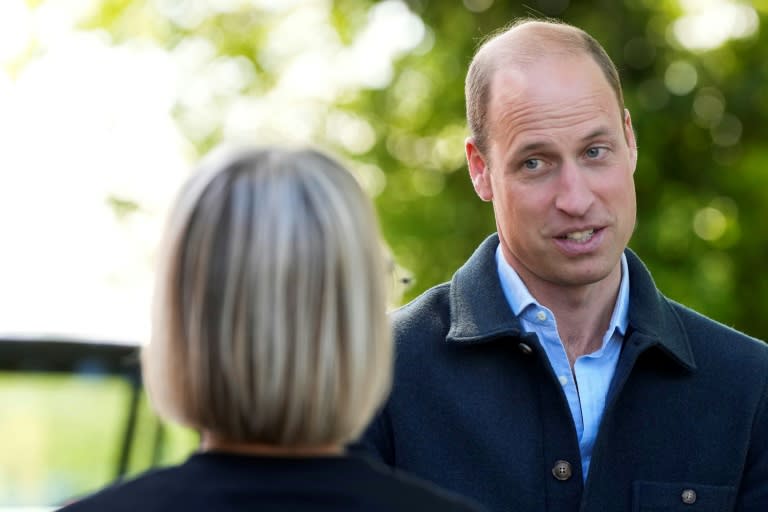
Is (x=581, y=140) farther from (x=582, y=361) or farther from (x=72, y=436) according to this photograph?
(x=72, y=436)

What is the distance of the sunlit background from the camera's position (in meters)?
10.9

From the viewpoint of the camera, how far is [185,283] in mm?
1998

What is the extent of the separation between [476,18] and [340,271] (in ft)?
32.2

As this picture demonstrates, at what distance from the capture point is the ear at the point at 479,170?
3.52 meters

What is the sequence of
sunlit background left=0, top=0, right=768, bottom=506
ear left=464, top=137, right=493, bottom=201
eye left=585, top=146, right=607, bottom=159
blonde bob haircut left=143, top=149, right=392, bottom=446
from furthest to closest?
sunlit background left=0, top=0, right=768, bottom=506, ear left=464, top=137, right=493, bottom=201, eye left=585, top=146, right=607, bottom=159, blonde bob haircut left=143, top=149, right=392, bottom=446

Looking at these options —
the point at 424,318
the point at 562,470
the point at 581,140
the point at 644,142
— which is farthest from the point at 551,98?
the point at 644,142

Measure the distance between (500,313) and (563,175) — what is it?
342 mm

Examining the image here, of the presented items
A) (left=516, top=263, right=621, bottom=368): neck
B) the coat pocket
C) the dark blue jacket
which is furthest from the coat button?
(left=516, top=263, right=621, bottom=368): neck

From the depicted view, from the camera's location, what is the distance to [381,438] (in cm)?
323

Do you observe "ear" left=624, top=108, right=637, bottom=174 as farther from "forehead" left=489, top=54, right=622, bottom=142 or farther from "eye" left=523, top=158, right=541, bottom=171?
"eye" left=523, top=158, right=541, bottom=171

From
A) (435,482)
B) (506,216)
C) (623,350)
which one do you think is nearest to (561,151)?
(506,216)

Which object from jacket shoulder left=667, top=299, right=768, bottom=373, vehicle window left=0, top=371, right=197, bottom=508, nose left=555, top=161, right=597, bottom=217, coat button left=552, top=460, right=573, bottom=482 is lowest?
vehicle window left=0, top=371, right=197, bottom=508

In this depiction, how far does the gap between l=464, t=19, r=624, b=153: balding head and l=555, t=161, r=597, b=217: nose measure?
9.5 inches

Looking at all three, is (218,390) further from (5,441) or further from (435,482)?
(5,441)
